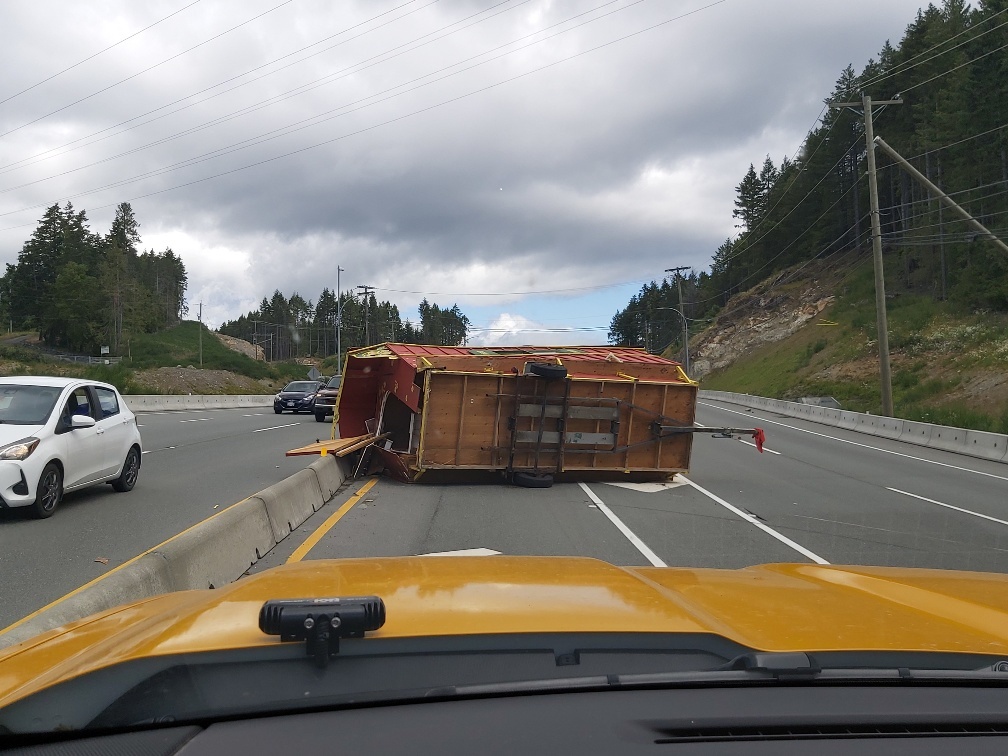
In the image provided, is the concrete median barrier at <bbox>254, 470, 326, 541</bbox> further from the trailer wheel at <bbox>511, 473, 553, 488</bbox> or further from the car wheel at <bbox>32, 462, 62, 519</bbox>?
the trailer wheel at <bbox>511, 473, 553, 488</bbox>

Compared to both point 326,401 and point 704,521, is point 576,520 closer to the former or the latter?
point 704,521

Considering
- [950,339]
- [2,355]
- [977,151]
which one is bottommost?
[2,355]

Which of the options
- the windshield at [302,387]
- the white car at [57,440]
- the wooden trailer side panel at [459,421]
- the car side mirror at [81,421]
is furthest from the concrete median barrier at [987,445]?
the windshield at [302,387]

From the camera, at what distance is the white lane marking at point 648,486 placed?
14.0 meters

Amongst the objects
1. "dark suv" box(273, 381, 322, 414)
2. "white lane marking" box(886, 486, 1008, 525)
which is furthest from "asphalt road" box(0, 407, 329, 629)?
"dark suv" box(273, 381, 322, 414)

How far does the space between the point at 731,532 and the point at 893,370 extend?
137ft

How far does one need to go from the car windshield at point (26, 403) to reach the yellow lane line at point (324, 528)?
12.1 ft

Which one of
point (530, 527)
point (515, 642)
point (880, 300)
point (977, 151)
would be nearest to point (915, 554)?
point (530, 527)

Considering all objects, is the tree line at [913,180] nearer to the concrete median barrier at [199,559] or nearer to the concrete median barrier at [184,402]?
the concrete median barrier at [199,559]

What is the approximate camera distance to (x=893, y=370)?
155ft

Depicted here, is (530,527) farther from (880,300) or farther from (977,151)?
(977,151)

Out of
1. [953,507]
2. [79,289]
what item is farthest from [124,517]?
[79,289]

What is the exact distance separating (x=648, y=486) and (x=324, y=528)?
649 cm

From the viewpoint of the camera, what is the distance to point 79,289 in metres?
113
